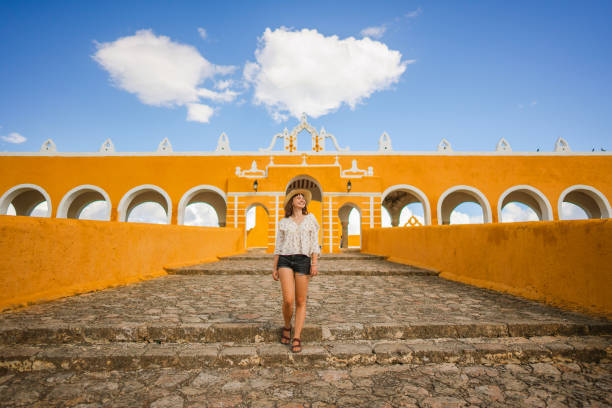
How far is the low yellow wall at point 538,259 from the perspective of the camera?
9.36 ft

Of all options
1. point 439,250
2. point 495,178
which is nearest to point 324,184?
point 439,250

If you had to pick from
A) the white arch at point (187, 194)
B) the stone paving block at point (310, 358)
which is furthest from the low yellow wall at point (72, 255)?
the white arch at point (187, 194)

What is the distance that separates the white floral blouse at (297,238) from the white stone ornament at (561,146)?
56.5ft

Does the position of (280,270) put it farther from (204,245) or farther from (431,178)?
(431,178)

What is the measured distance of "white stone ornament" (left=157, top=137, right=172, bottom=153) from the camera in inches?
597

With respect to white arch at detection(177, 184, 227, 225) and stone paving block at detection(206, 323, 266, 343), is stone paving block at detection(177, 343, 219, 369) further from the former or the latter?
white arch at detection(177, 184, 227, 225)

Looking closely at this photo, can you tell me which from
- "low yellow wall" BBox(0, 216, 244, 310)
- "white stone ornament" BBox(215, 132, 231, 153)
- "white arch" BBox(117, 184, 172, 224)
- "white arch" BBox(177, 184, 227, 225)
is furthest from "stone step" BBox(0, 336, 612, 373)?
"white stone ornament" BBox(215, 132, 231, 153)

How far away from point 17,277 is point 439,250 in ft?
20.6

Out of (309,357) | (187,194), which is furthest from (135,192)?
(309,357)

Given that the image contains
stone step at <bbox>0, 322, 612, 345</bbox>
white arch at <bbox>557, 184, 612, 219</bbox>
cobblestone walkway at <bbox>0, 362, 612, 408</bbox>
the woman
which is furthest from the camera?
white arch at <bbox>557, 184, 612, 219</bbox>

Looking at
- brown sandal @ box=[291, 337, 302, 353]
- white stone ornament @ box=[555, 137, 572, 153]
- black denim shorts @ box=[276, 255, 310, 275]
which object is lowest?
brown sandal @ box=[291, 337, 302, 353]

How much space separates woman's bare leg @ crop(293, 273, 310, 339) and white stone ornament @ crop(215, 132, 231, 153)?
1362 centimetres

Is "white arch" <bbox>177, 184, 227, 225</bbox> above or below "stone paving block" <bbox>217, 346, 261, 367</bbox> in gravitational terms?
above

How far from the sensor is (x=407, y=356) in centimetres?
225
